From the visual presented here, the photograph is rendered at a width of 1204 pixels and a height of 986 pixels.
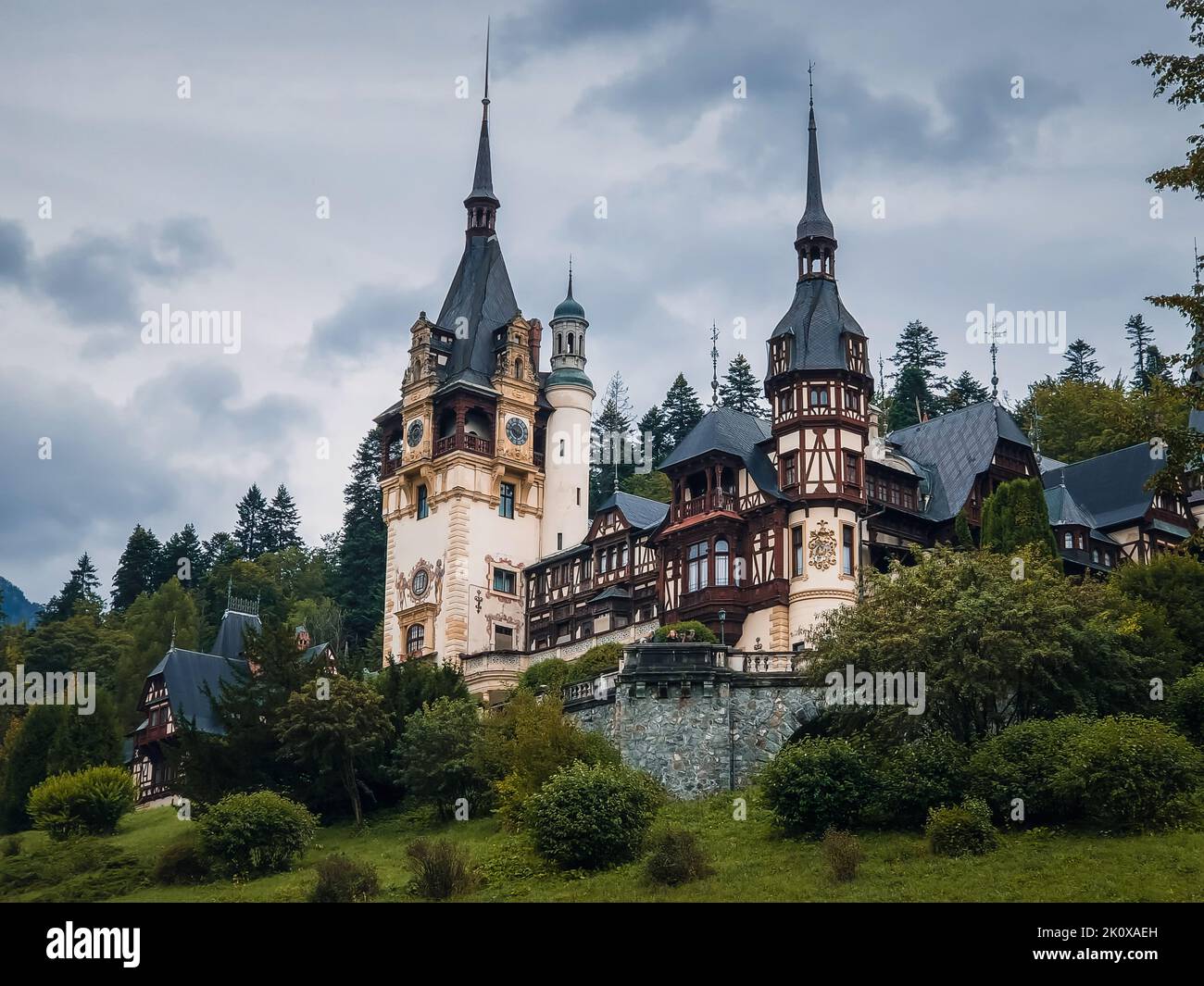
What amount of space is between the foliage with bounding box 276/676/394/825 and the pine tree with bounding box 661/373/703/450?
51235mm

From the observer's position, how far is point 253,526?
123562 mm

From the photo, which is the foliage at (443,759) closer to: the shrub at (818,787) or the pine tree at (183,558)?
the shrub at (818,787)

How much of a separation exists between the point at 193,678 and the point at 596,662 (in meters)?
22.6

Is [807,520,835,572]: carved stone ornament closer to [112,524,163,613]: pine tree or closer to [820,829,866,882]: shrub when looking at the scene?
[820,829,866,882]: shrub

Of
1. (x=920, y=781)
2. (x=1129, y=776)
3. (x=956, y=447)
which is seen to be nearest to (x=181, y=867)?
(x=920, y=781)

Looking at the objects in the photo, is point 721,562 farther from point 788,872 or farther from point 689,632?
point 788,872

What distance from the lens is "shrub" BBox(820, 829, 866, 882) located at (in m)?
42.8

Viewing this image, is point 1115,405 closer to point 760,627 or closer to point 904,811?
point 904,811

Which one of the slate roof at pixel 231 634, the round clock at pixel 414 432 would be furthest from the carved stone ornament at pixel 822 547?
the slate roof at pixel 231 634

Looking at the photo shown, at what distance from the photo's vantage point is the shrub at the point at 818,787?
47062 millimetres

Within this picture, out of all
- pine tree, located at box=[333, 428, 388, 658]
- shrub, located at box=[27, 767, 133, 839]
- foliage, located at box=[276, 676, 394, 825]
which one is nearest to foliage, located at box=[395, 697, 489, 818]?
foliage, located at box=[276, 676, 394, 825]
